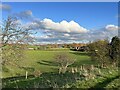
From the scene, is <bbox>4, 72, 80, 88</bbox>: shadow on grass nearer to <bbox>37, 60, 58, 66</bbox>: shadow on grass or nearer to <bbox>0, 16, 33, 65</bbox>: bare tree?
<bbox>0, 16, 33, 65</bbox>: bare tree

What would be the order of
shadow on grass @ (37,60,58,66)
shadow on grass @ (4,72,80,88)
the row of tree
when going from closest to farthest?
shadow on grass @ (4,72,80,88), the row of tree, shadow on grass @ (37,60,58,66)

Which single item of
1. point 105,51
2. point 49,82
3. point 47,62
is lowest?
point 47,62

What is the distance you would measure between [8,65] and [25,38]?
8.79 ft

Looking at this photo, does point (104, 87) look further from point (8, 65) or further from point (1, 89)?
point (8, 65)

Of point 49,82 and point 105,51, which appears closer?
point 49,82

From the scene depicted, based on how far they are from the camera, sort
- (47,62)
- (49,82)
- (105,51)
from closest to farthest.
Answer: (49,82) → (105,51) → (47,62)

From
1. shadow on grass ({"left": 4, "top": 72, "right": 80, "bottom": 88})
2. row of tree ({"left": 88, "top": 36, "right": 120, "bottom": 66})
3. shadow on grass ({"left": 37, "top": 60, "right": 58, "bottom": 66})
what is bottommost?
shadow on grass ({"left": 37, "top": 60, "right": 58, "bottom": 66})

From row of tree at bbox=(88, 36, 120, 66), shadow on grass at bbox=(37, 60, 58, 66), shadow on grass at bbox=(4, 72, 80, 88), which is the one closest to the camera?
shadow on grass at bbox=(4, 72, 80, 88)

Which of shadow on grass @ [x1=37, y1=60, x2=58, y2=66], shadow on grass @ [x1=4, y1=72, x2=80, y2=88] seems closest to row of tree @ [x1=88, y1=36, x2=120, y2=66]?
shadow on grass @ [x1=37, y1=60, x2=58, y2=66]

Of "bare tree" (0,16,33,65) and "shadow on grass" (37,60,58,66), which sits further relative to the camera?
"shadow on grass" (37,60,58,66)

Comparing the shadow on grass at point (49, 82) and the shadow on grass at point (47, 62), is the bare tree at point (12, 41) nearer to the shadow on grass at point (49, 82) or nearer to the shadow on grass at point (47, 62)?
the shadow on grass at point (49, 82)

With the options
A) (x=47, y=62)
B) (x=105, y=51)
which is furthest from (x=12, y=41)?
(x=47, y=62)

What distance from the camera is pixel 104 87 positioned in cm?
1764

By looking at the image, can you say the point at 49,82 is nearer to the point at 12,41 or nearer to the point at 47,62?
the point at 12,41
